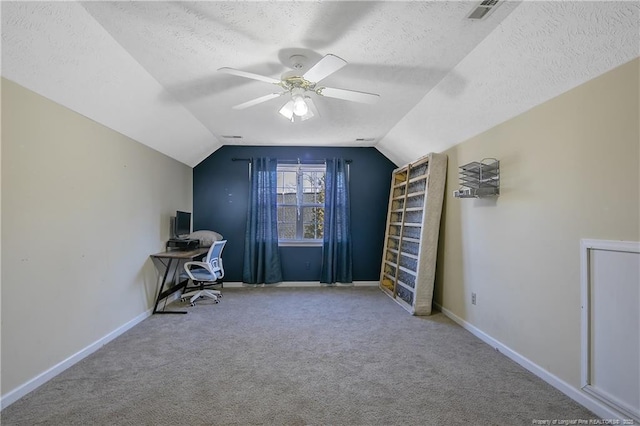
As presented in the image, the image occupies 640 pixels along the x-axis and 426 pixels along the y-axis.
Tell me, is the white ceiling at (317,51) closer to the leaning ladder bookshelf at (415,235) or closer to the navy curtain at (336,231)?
the leaning ladder bookshelf at (415,235)

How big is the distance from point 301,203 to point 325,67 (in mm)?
3672

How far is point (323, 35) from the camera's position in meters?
2.09

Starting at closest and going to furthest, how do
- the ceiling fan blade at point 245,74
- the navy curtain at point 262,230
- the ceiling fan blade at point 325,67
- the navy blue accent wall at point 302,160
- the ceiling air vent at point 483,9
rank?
the ceiling air vent at point 483,9, the ceiling fan blade at point 325,67, the ceiling fan blade at point 245,74, the navy curtain at point 262,230, the navy blue accent wall at point 302,160

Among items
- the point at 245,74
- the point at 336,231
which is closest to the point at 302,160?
the point at 336,231

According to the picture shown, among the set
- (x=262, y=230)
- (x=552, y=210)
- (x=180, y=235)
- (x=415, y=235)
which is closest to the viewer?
(x=552, y=210)

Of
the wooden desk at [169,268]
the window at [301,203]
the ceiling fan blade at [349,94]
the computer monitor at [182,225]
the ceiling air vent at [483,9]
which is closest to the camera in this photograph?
the ceiling air vent at [483,9]

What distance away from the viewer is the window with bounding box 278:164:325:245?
5527mm

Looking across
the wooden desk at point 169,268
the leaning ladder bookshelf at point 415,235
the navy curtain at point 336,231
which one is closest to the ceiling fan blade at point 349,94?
the leaning ladder bookshelf at point 415,235

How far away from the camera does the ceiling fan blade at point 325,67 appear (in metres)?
1.85

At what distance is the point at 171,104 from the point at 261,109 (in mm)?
974

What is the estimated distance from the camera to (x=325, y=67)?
6.45ft

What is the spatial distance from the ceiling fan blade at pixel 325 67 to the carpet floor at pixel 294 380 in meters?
2.18

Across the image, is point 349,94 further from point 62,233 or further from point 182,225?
point 182,225

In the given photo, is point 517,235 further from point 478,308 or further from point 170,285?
point 170,285
